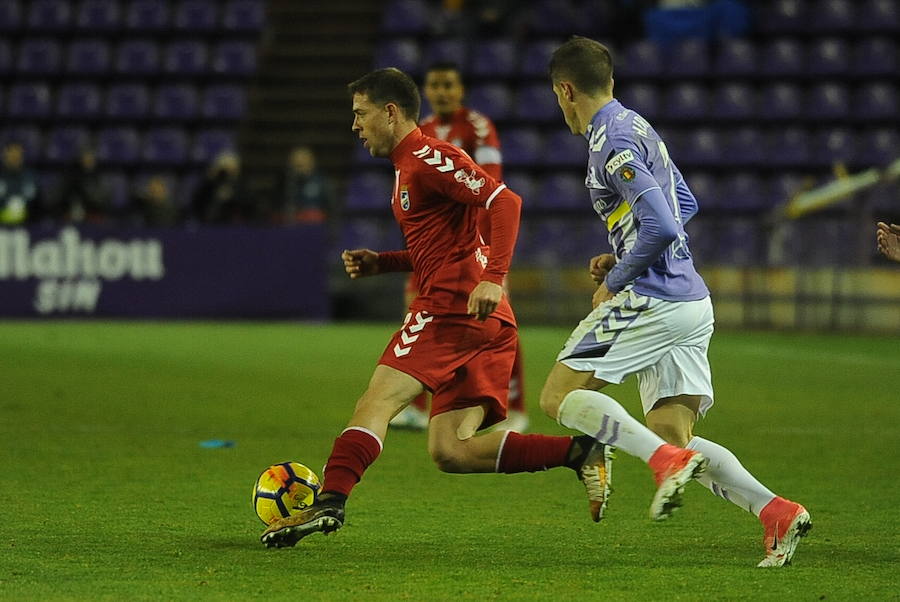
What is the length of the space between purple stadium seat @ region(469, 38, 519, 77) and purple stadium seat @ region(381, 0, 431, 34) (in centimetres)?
115

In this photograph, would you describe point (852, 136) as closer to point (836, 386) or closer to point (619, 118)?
point (836, 386)

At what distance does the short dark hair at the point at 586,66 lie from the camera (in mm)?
4980

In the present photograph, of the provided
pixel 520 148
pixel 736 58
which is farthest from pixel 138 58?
pixel 736 58

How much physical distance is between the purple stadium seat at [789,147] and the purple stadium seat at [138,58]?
960cm

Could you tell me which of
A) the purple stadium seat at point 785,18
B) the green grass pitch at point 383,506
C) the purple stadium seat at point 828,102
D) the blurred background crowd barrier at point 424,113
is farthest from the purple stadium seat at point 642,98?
the green grass pitch at point 383,506

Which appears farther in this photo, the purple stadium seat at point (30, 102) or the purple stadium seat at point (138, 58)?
the purple stadium seat at point (138, 58)

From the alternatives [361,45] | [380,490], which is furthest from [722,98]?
[380,490]

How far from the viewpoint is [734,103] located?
21.5m

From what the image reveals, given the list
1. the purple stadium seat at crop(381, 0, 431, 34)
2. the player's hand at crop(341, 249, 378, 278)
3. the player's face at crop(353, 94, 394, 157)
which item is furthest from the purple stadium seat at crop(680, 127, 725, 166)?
the player's face at crop(353, 94, 394, 157)

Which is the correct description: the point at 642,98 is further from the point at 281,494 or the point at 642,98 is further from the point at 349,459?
the point at 349,459

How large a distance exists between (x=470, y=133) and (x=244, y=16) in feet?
52.3

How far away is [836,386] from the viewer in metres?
11.8

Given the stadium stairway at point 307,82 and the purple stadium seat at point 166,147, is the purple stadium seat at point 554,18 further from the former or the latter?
the purple stadium seat at point 166,147

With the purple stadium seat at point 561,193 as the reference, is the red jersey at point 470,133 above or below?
above
